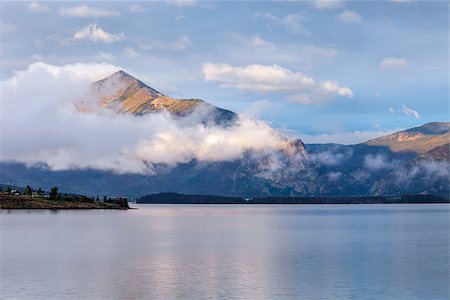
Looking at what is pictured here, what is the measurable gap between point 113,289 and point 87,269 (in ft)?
76.6

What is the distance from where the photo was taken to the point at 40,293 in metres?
85.9

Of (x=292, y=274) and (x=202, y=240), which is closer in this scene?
(x=292, y=274)

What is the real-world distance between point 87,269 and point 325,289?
41.9 metres

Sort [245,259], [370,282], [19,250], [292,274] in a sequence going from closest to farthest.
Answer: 1. [370,282]
2. [292,274]
3. [245,259]
4. [19,250]

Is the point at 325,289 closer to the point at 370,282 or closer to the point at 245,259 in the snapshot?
the point at 370,282

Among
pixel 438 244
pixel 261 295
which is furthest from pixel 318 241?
pixel 261 295

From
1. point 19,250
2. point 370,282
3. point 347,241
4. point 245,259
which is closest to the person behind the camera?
point 370,282

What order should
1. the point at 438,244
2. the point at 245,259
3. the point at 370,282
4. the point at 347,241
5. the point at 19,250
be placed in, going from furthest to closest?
the point at 347,241 → the point at 438,244 → the point at 19,250 → the point at 245,259 → the point at 370,282

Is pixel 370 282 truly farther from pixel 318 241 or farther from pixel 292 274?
pixel 318 241

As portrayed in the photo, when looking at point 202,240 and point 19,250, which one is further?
point 202,240

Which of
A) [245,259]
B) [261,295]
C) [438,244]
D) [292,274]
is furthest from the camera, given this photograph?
[438,244]

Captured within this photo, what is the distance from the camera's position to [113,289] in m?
89.9

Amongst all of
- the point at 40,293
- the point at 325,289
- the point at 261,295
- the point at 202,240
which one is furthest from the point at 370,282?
the point at 202,240

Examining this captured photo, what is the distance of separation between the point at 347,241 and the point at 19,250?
8435 centimetres
